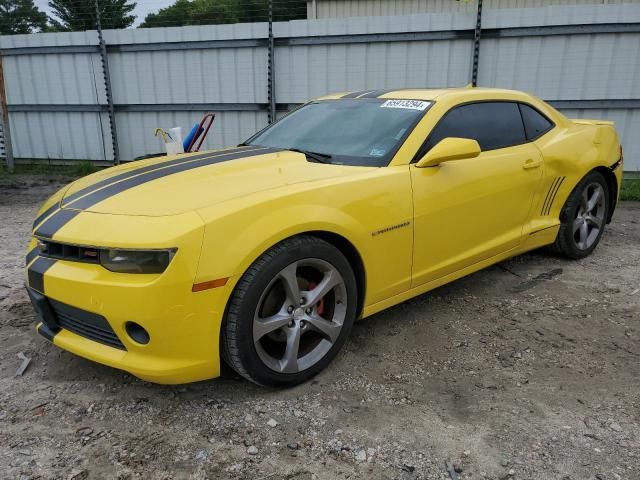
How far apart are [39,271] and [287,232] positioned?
1174 millimetres

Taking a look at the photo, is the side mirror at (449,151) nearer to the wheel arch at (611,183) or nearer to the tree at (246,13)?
the wheel arch at (611,183)

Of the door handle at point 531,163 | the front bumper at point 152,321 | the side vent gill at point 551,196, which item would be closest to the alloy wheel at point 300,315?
the front bumper at point 152,321

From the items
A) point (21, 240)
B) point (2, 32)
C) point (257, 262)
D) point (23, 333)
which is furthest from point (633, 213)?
point (2, 32)

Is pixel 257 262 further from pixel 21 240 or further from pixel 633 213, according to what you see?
pixel 633 213

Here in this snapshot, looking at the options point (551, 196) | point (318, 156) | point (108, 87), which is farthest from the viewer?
point (108, 87)

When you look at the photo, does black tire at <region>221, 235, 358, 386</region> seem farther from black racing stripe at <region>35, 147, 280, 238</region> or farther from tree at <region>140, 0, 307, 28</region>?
tree at <region>140, 0, 307, 28</region>

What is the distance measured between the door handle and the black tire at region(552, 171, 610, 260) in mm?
641

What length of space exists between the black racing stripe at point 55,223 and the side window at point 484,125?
1.95 m

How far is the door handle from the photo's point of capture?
3650 mm

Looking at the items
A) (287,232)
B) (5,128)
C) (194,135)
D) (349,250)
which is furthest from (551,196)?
(5,128)

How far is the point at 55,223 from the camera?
2439 mm

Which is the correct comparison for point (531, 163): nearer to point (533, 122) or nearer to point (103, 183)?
point (533, 122)

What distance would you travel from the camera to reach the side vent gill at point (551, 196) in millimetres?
3928

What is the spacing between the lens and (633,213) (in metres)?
6.23
